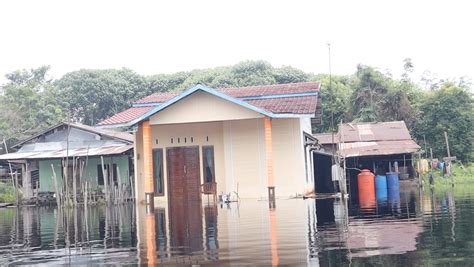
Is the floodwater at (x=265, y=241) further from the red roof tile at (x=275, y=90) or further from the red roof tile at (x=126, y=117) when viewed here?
the red roof tile at (x=275, y=90)

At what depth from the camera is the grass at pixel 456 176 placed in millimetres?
31531

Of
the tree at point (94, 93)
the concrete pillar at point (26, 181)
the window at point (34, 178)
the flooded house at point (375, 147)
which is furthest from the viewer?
the tree at point (94, 93)

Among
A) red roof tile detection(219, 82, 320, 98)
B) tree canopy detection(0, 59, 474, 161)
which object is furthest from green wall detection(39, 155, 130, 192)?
red roof tile detection(219, 82, 320, 98)

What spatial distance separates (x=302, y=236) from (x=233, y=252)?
1.81 meters

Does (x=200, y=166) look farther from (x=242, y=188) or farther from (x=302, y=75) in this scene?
(x=302, y=75)

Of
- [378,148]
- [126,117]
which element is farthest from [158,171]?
[378,148]

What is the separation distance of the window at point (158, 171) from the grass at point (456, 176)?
14.6 m

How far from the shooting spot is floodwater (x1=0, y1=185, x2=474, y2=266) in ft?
23.2

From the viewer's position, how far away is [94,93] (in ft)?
153

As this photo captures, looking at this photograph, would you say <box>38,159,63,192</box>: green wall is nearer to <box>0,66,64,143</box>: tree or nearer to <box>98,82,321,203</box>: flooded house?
<box>98,82,321,203</box>: flooded house

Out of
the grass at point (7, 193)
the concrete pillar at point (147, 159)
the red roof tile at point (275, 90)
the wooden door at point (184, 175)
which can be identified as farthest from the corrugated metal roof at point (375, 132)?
the grass at point (7, 193)

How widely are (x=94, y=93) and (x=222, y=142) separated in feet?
84.3

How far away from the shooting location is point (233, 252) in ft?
25.9

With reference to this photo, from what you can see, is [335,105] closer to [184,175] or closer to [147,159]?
Answer: [184,175]
